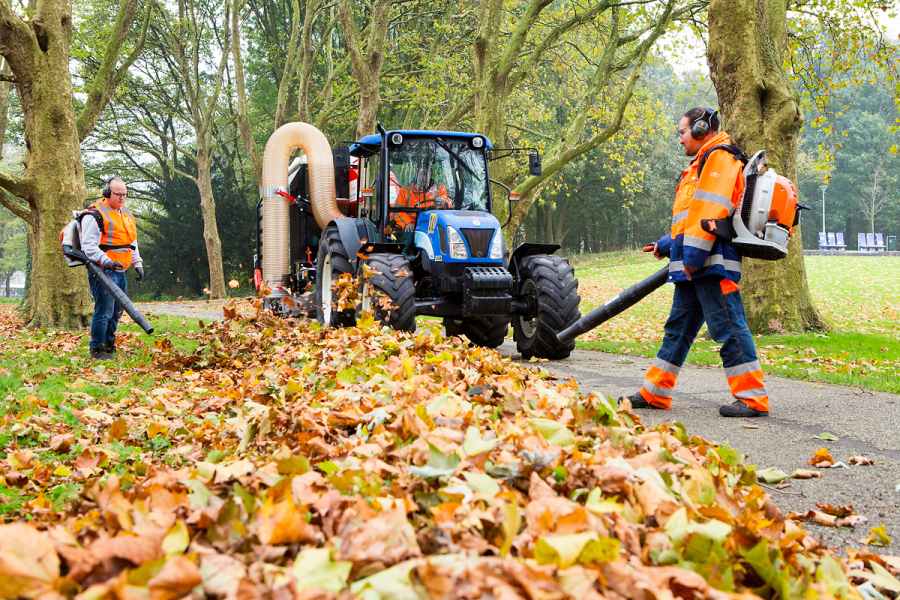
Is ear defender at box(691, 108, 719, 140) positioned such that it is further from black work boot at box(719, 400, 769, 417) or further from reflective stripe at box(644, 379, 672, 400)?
black work boot at box(719, 400, 769, 417)

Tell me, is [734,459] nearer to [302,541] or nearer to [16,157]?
[302,541]

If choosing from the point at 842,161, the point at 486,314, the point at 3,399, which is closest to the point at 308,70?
the point at 486,314

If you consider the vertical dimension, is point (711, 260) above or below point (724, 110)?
below

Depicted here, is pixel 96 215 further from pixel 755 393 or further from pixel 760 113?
pixel 760 113

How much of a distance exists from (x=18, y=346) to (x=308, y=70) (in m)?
14.4

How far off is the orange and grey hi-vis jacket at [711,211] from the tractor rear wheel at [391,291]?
11.3ft

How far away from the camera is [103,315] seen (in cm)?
819

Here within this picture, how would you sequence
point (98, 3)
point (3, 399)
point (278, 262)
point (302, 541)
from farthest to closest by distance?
1. point (98, 3)
2. point (278, 262)
3. point (3, 399)
4. point (302, 541)

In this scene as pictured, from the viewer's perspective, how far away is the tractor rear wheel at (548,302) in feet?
26.5

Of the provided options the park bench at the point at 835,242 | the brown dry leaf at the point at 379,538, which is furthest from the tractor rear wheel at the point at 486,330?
the park bench at the point at 835,242

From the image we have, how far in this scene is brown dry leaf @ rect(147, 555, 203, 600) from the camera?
156 centimetres

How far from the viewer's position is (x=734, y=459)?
11.1ft

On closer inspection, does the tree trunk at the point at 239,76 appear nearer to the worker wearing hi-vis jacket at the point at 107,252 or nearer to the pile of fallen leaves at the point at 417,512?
the worker wearing hi-vis jacket at the point at 107,252

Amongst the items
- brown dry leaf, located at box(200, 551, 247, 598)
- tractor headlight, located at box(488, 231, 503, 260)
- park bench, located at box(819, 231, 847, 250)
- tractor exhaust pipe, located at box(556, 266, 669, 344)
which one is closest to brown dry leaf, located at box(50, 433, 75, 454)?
brown dry leaf, located at box(200, 551, 247, 598)
